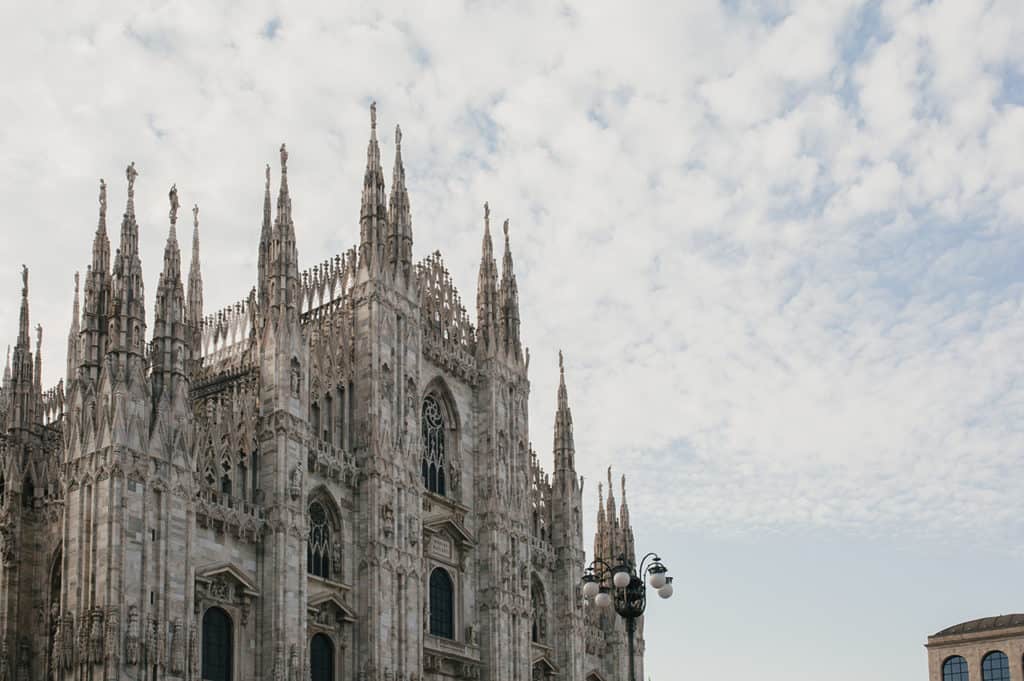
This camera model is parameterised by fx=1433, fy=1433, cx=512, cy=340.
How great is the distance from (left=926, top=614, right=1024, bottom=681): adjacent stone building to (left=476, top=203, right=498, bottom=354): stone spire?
4482cm

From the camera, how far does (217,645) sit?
44.9m

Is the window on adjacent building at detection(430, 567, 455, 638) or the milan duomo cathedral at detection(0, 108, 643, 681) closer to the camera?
the milan duomo cathedral at detection(0, 108, 643, 681)

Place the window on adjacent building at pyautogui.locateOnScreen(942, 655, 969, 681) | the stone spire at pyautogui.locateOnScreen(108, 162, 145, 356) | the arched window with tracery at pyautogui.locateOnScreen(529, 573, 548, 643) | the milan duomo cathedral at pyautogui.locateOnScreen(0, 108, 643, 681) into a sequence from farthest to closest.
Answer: the window on adjacent building at pyautogui.locateOnScreen(942, 655, 969, 681), the arched window with tracery at pyautogui.locateOnScreen(529, 573, 548, 643), the stone spire at pyautogui.locateOnScreen(108, 162, 145, 356), the milan duomo cathedral at pyautogui.locateOnScreen(0, 108, 643, 681)

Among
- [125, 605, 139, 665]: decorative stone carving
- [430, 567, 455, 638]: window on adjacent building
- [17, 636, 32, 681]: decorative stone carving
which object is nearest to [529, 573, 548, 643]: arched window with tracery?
[430, 567, 455, 638]: window on adjacent building

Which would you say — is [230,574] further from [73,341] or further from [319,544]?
[73,341]

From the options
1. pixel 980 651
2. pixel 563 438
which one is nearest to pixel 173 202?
pixel 563 438

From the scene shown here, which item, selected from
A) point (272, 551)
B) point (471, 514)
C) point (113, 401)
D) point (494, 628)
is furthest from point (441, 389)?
point (113, 401)

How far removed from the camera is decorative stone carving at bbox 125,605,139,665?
3975 cm

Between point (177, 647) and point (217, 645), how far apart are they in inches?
141

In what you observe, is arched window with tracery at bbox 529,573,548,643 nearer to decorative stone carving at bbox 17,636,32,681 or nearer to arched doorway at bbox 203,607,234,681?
arched doorway at bbox 203,607,234,681

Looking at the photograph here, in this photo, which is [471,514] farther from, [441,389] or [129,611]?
[129,611]

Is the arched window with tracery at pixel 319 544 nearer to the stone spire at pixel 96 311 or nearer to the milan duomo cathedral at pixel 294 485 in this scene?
the milan duomo cathedral at pixel 294 485

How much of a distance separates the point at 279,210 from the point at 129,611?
17.1m

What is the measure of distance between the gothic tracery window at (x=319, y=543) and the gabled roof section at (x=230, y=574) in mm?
3925
